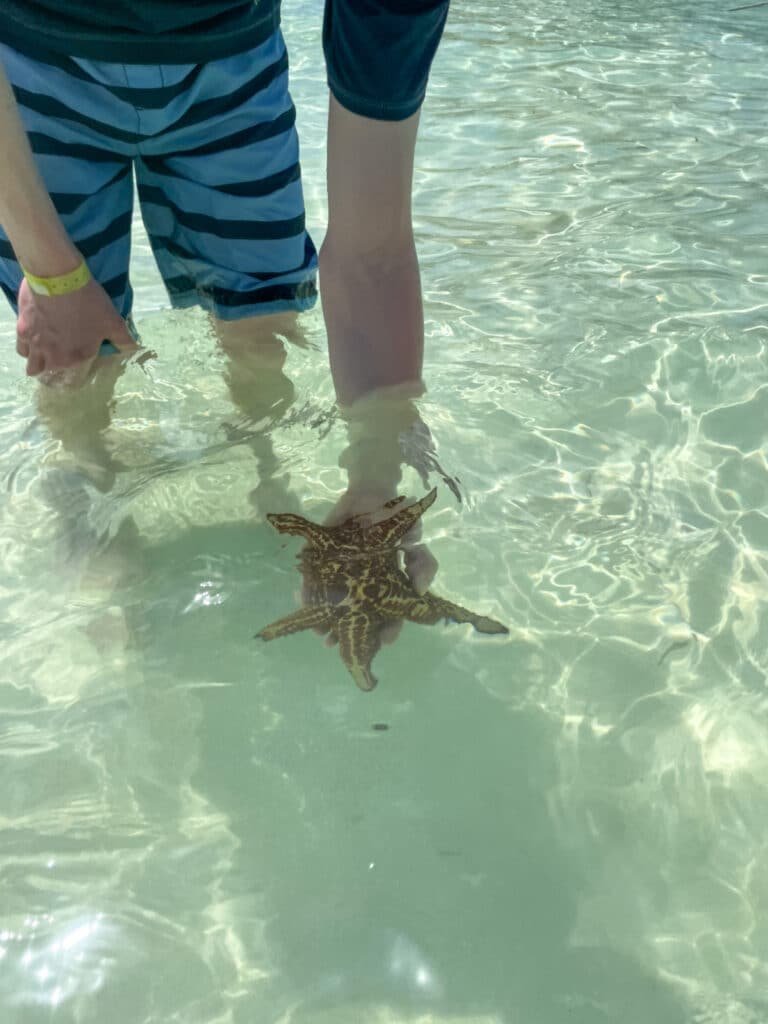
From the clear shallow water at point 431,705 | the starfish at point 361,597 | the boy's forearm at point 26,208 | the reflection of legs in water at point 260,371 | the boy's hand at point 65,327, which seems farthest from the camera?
the reflection of legs in water at point 260,371

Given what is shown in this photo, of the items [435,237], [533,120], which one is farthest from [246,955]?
[533,120]

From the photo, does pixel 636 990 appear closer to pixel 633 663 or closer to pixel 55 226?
pixel 633 663

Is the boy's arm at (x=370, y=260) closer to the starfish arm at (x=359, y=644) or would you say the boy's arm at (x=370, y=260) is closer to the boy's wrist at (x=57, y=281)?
the boy's wrist at (x=57, y=281)

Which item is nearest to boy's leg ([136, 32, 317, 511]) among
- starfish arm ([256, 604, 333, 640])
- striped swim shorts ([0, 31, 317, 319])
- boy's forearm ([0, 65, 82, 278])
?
striped swim shorts ([0, 31, 317, 319])

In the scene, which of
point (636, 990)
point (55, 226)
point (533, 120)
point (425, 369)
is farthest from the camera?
point (533, 120)

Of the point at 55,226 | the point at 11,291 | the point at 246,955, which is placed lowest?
the point at 246,955

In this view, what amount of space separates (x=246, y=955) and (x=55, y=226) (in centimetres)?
173

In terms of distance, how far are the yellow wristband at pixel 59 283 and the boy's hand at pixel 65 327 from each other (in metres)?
0.01

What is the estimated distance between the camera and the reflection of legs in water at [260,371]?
317 cm

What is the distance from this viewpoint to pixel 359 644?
87.4 inches

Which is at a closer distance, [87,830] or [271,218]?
[87,830]

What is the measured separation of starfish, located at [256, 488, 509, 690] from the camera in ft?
7.34

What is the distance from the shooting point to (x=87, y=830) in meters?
2.00

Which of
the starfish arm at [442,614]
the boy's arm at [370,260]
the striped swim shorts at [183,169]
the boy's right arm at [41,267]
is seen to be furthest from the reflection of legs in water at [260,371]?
the starfish arm at [442,614]
